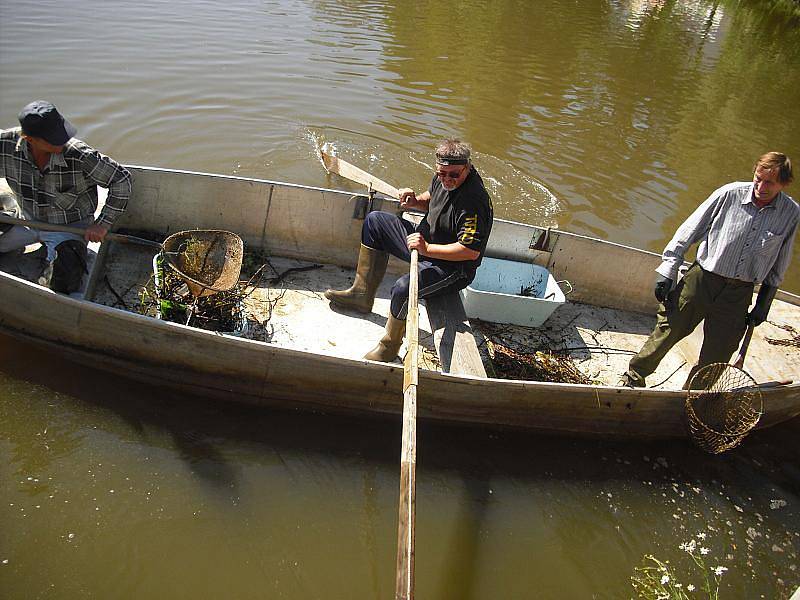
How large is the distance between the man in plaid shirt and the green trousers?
13.0 feet

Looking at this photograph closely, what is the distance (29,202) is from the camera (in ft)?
13.0

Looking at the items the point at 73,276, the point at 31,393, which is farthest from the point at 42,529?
the point at 73,276

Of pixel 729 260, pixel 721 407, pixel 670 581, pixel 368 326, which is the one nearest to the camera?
pixel 670 581

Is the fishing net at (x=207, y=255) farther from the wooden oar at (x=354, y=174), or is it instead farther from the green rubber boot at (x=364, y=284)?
the wooden oar at (x=354, y=174)

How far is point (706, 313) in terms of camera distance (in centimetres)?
399

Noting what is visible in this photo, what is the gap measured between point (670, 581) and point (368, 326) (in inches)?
109

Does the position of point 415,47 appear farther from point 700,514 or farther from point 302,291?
point 700,514

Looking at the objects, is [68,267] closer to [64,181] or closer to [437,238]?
[64,181]

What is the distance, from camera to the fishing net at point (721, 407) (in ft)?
13.4

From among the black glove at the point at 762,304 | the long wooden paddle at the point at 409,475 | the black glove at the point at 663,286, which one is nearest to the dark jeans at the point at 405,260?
the long wooden paddle at the point at 409,475

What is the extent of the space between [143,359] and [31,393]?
31.0 inches

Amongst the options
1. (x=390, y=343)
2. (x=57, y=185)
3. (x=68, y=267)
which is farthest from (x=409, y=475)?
(x=57, y=185)

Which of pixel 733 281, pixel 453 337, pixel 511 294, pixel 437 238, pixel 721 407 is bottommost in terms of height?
pixel 721 407

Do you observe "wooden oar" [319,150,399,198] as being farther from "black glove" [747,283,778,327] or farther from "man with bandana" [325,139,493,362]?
"black glove" [747,283,778,327]
